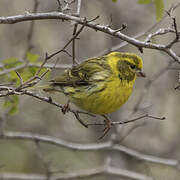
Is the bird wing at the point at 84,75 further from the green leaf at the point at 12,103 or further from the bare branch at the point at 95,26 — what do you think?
the bare branch at the point at 95,26

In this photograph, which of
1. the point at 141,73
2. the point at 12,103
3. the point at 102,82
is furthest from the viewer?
the point at 141,73

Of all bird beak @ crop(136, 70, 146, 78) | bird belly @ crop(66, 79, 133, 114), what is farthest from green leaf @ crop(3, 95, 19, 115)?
bird beak @ crop(136, 70, 146, 78)

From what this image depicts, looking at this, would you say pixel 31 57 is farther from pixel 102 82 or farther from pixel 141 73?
pixel 141 73

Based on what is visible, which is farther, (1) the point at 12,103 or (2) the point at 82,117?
(2) the point at 82,117

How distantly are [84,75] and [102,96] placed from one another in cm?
46

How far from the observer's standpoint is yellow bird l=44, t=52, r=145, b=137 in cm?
466

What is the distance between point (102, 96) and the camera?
4652 millimetres

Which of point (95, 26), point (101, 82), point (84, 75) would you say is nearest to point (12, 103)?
point (84, 75)

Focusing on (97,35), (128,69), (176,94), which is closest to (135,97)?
(176,94)

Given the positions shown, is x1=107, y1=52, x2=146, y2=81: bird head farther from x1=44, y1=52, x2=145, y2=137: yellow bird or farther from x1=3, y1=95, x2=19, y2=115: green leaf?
x1=3, y1=95, x2=19, y2=115: green leaf

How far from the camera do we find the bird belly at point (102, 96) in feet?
15.2

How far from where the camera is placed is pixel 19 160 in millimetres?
8289

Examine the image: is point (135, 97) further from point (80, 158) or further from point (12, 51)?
point (12, 51)

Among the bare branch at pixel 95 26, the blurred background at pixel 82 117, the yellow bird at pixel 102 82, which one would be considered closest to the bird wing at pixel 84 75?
the yellow bird at pixel 102 82
